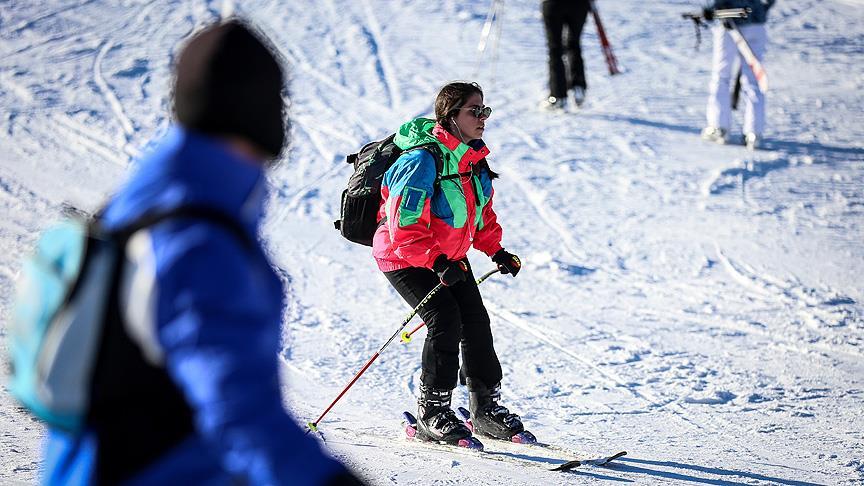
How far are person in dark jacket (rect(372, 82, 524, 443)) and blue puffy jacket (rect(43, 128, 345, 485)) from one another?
115 inches

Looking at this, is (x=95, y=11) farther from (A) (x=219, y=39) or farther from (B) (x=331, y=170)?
(A) (x=219, y=39)

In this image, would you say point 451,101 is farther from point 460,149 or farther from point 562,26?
point 562,26

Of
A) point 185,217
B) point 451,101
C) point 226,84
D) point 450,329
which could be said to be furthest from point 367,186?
point 185,217

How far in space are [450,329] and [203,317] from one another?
10.9 feet

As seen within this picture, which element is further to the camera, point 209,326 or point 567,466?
point 567,466

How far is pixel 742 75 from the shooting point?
10.8 metres

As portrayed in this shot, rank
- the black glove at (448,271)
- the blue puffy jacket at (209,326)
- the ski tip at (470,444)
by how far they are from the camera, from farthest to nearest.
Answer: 1. the ski tip at (470,444)
2. the black glove at (448,271)
3. the blue puffy jacket at (209,326)

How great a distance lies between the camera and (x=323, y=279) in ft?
26.9

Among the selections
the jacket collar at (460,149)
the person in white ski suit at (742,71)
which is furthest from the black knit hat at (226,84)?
the person in white ski suit at (742,71)

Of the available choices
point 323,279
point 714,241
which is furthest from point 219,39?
point 714,241

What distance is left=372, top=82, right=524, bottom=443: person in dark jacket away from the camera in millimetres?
4602

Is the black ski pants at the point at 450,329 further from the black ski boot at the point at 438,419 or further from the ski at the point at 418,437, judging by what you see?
the ski at the point at 418,437

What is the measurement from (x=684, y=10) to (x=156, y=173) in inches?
647

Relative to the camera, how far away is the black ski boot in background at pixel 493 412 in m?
5.00
